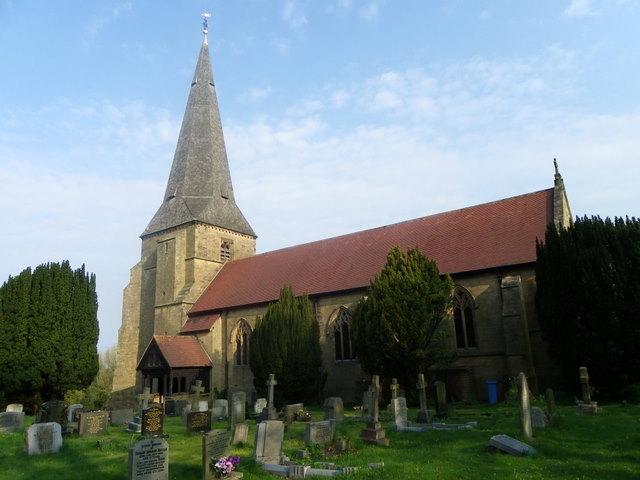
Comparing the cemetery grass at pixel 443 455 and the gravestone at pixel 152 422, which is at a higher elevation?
the gravestone at pixel 152 422

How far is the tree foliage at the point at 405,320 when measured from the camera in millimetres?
17188

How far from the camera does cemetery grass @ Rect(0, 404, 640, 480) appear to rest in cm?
777

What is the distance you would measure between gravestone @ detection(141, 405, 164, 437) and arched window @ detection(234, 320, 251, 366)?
45.0 ft

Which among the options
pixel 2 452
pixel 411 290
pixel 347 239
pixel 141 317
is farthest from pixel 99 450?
pixel 141 317

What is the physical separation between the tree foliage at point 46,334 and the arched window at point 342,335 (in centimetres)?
1146

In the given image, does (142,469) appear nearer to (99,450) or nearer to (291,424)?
(99,450)

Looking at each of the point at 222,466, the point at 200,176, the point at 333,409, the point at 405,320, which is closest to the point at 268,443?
the point at 222,466

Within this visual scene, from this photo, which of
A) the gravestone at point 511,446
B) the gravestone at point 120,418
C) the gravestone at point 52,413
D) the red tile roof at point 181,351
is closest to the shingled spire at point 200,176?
the red tile roof at point 181,351

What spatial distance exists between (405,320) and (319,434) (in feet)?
24.1

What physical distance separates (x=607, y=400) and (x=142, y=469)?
45.1ft

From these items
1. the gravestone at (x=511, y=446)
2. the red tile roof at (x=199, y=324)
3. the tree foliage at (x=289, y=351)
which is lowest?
the gravestone at (x=511, y=446)

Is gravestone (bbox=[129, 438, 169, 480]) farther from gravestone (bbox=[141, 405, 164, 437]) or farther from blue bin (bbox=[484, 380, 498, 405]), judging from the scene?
blue bin (bbox=[484, 380, 498, 405])

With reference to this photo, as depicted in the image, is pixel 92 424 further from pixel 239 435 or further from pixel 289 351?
pixel 289 351

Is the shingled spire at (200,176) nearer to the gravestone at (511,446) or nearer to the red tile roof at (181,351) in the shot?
the red tile roof at (181,351)
